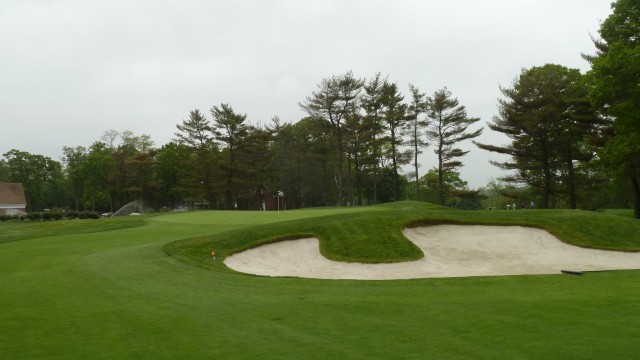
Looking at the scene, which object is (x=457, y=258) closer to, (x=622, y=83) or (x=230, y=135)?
(x=622, y=83)

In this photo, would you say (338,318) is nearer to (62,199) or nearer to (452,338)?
(452,338)

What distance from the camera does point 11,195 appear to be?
8850 cm

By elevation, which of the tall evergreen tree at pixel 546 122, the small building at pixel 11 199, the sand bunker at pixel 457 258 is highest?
the tall evergreen tree at pixel 546 122

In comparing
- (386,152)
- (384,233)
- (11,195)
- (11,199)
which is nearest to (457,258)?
(384,233)

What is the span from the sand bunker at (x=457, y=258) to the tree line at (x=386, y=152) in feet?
66.2

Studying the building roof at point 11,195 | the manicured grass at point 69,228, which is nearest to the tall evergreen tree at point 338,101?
the manicured grass at point 69,228

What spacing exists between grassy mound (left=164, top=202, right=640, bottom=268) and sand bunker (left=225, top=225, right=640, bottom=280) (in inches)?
18.5

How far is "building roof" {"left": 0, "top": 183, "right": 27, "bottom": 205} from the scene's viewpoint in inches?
3450

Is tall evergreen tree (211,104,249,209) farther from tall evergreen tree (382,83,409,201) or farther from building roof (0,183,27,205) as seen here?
building roof (0,183,27,205)

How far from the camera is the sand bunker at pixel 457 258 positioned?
17172mm

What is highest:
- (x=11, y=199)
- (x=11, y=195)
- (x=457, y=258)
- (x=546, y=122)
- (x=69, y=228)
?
(x=546, y=122)

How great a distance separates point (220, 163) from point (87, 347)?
67.2 meters

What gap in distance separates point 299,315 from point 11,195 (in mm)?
98528

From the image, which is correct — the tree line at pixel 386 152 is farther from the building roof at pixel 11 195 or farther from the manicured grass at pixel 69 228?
the manicured grass at pixel 69 228
